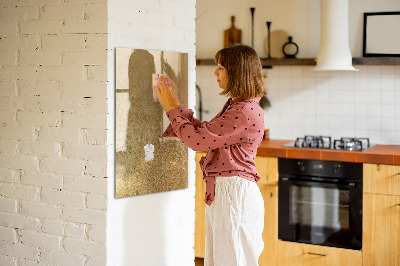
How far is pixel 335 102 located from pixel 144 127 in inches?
84.8

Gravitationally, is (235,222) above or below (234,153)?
below

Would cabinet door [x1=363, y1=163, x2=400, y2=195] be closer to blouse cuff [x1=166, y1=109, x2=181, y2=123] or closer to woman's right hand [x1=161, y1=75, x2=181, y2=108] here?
woman's right hand [x1=161, y1=75, x2=181, y2=108]

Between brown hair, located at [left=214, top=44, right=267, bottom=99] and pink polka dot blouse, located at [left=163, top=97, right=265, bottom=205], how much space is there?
0.05 metres

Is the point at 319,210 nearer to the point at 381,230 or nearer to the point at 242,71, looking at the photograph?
the point at 381,230

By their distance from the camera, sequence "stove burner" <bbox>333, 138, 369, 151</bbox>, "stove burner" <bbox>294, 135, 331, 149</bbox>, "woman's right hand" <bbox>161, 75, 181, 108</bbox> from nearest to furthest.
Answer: "woman's right hand" <bbox>161, 75, 181, 108</bbox>, "stove burner" <bbox>333, 138, 369, 151</bbox>, "stove burner" <bbox>294, 135, 331, 149</bbox>

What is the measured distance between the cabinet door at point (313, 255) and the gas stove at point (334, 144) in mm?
702

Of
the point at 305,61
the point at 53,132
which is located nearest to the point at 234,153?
the point at 53,132

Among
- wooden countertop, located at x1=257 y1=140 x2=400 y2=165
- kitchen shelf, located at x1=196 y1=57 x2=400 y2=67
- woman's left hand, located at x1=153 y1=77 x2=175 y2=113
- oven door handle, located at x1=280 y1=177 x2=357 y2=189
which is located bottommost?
oven door handle, located at x1=280 y1=177 x2=357 y2=189

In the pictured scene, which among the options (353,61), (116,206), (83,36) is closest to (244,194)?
(116,206)

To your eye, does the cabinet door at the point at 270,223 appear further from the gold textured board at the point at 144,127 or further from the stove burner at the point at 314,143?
the gold textured board at the point at 144,127

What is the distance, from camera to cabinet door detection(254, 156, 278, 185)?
4.05 m

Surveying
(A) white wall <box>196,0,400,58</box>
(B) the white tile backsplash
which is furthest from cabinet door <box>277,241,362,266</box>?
(A) white wall <box>196,0,400,58</box>

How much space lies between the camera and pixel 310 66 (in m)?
4.55

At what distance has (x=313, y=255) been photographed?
13.1 ft
